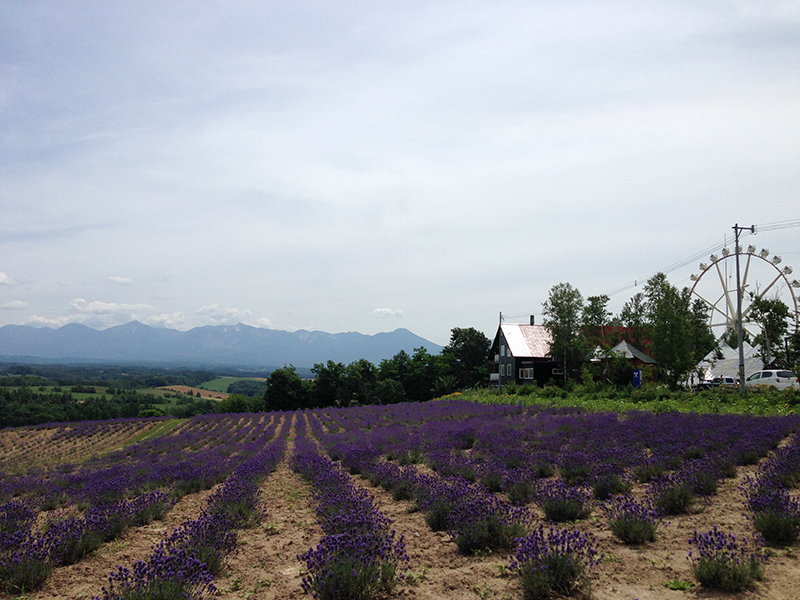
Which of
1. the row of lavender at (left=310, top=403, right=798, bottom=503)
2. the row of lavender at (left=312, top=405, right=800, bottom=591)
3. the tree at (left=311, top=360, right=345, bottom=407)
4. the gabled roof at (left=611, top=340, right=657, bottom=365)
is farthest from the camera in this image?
the tree at (left=311, top=360, right=345, bottom=407)

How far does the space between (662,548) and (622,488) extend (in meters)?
2.18

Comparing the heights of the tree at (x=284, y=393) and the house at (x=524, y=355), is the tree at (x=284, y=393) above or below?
below

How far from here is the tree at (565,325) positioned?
45438 millimetres

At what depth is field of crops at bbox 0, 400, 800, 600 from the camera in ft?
14.5

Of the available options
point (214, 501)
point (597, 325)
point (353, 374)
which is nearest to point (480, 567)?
point (214, 501)

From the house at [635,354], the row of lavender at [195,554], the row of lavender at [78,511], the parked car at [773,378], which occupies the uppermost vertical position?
the house at [635,354]

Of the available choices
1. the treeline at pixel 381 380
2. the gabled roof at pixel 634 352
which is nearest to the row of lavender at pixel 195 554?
the gabled roof at pixel 634 352

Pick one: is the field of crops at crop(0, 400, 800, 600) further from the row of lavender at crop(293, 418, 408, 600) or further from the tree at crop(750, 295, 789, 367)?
the tree at crop(750, 295, 789, 367)

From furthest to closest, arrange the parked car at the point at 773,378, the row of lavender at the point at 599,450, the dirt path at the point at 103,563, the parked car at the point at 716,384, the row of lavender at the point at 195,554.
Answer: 1. the parked car at the point at 773,378
2. the parked car at the point at 716,384
3. the row of lavender at the point at 599,450
4. the dirt path at the point at 103,563
5. the row of lavender at the point at 195,554

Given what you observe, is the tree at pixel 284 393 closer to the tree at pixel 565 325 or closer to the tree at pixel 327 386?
the tree at pixel 327 386

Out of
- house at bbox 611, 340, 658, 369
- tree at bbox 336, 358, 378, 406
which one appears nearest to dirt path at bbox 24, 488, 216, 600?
house at bbox 611, 340, 658, 369

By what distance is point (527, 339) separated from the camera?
52.6m

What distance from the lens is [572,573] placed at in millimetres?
4340

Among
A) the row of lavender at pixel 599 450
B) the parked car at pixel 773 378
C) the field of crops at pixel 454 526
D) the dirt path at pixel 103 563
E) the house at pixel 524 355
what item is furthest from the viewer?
the house at pixel 524 355
